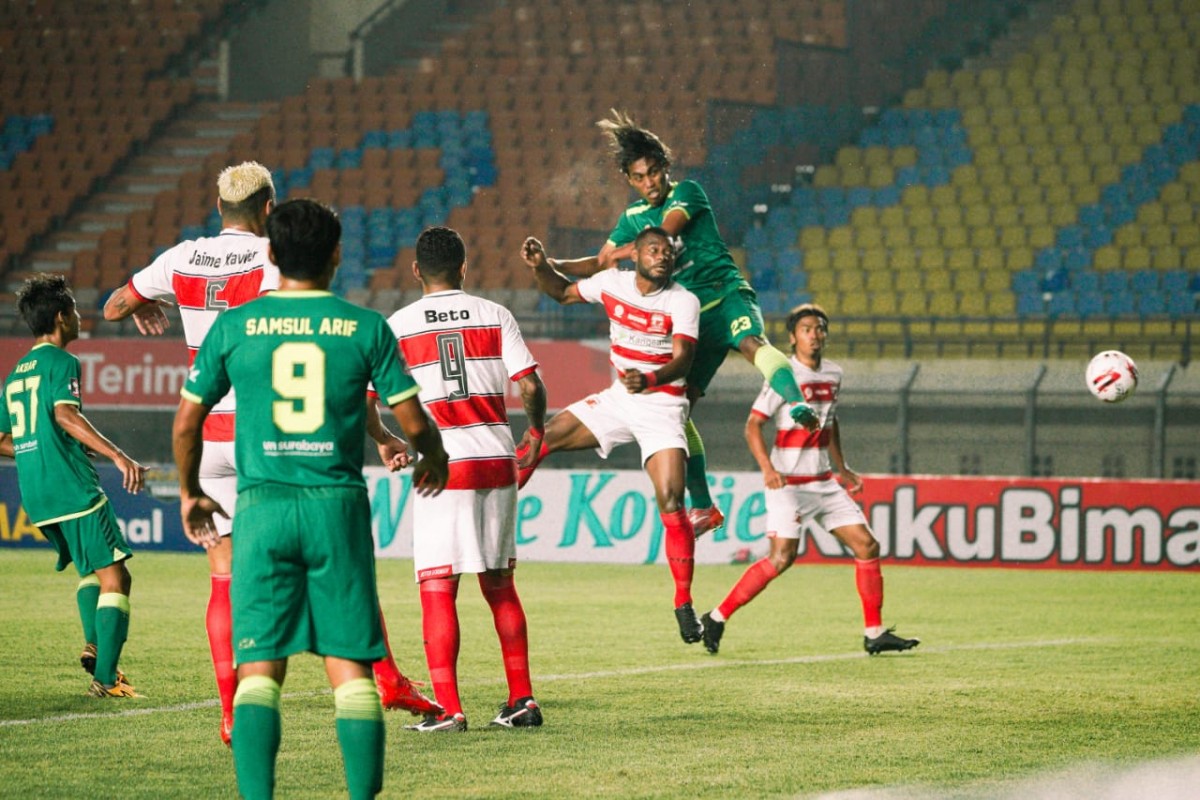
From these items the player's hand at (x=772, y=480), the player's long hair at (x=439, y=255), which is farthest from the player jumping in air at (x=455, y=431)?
the player's hand at (x=772, y=480)

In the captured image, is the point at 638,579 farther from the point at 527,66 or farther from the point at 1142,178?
the point at 527,66

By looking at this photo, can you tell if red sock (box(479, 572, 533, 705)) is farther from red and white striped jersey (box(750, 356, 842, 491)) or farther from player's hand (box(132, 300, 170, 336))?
red and white striped jersey (box(750, 356, 842, 491))

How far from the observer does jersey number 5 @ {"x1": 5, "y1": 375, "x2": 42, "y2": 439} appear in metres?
7.68

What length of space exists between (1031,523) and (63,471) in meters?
11.0

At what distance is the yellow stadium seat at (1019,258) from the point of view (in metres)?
21.3

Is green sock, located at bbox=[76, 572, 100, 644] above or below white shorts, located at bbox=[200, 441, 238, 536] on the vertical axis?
below

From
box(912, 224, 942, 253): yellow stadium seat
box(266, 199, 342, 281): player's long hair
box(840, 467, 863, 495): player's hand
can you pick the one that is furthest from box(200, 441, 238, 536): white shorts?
box(912, 224, 942, 253): yellow stadium seat

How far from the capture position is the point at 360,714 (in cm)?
457

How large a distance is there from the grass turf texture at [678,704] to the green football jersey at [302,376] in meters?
1.31

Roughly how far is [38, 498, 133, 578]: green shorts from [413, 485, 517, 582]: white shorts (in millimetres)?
1867

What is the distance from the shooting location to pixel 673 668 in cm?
884

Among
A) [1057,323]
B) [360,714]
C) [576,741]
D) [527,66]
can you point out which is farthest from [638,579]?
[527,66]

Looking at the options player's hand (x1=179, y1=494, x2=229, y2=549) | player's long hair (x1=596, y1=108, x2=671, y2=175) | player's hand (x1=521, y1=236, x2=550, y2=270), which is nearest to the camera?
player's hand (x1=179, y1=494, x2=229, y2=549)

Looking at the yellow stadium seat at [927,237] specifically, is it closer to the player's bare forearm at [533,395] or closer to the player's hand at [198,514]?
the player's bare forearm at [533,395]
